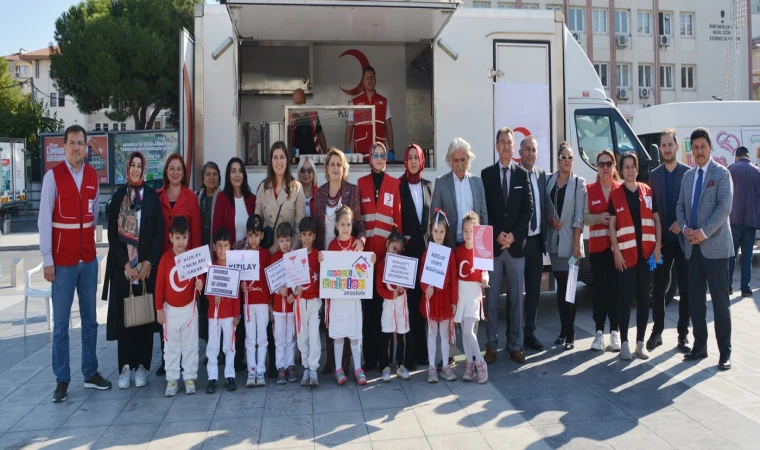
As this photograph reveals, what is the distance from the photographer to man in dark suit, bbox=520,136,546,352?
579cm

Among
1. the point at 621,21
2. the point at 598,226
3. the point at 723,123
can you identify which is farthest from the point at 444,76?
the point at 621,21

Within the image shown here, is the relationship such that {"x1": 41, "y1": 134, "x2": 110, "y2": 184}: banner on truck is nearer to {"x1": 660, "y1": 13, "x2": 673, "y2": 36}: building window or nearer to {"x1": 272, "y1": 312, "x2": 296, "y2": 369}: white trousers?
{"x1": 272, "y1": 312, "x2": 296, "y2": 369}: white trousers

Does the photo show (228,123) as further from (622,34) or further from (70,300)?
(622,34)

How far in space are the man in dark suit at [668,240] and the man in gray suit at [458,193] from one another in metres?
1.74

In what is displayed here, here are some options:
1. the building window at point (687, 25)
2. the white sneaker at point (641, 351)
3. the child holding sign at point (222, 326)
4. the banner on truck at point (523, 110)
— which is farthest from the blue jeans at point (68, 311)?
the building window at point (687, 25)

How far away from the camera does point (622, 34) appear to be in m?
34.9

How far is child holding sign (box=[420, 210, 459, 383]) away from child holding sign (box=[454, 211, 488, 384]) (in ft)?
0.20

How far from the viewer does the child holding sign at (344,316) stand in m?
5.10

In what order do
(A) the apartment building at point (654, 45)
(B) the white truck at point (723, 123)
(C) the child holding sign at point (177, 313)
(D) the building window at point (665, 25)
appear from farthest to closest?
(D) the building window at point (665, 25), (A) the apartment building at point (654, 45), (B) the white truck at point (723, 123), (C) the child holding sign at point (177, 313)

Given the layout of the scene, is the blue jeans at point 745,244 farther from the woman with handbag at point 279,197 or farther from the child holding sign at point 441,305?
the woman with handbag at point 279,197

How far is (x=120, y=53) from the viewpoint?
90.9ft

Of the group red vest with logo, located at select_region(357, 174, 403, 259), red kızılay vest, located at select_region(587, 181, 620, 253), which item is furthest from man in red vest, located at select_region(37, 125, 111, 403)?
red kızılay vest, located at select_region(587, 181, 620, 253)

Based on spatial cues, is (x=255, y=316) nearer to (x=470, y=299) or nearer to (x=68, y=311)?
(x=68, y=311)

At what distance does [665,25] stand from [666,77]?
9.51ft
